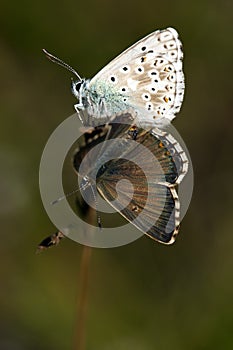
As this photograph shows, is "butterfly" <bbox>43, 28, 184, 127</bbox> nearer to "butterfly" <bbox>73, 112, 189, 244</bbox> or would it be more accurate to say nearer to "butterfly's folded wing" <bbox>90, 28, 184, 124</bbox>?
"butterfly's folded wing" <bbox>90, 28, 184, 124</bbox>

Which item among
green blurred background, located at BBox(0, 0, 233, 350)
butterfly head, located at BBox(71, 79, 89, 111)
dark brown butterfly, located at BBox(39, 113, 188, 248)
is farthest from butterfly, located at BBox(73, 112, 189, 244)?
green blurred background, located at BBox(0, 0, 233, 350)

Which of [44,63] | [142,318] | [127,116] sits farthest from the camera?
[44,63]

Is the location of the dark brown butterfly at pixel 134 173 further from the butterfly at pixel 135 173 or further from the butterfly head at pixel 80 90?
the butterfly head at pixel 80 90
